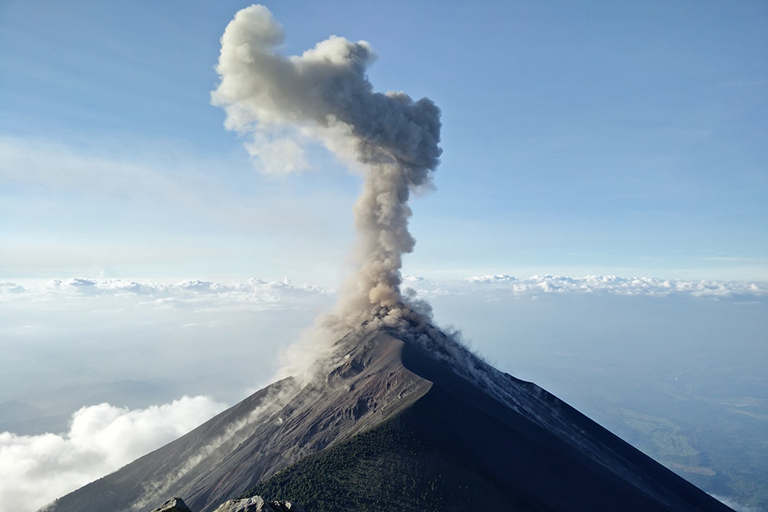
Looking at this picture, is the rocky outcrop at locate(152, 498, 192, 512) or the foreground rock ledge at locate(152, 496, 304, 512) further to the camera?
the foreground rock ledge at locate(152, 496, 304, 512)

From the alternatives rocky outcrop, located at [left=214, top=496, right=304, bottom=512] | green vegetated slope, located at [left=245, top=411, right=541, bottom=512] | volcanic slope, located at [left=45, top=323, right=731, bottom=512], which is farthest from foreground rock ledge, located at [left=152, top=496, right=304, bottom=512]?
volcanic slope, located at [left=45, top=323, right=731, bottom=512]

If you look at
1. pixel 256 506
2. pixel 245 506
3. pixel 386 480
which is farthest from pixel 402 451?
pixel 256 506

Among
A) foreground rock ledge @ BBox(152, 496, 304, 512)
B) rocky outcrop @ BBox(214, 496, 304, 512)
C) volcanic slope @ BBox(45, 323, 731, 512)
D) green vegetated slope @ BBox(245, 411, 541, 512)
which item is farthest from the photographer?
volcanic slope @ BBox(45, 323, 731, 512)

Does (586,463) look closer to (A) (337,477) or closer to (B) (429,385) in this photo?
(B) (429,385)

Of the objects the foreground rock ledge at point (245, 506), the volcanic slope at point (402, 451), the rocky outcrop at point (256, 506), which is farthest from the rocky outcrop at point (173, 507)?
the volcanic slope at point (402, 451)

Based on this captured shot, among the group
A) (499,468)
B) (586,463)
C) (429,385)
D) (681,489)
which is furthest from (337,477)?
(681,489)

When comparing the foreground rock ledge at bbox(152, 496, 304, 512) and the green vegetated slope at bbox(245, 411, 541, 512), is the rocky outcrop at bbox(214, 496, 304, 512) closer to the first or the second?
the foreground rock ledge at bbox(152, 496, 304, 512)

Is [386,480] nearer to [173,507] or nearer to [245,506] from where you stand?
[245,506]
